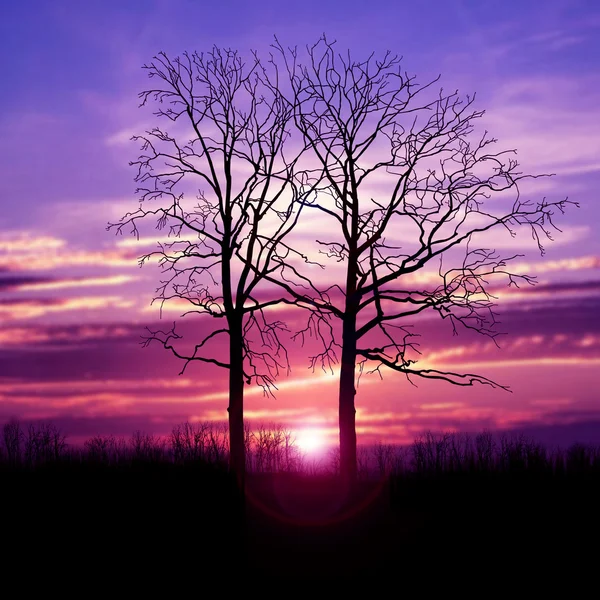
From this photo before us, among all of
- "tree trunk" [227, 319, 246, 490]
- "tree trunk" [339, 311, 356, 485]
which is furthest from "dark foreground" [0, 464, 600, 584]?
"tree trunk" [227, 319, 246, 490]

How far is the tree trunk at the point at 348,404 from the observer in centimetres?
2402

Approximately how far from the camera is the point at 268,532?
19312mm

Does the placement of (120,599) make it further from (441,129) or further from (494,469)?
(441,129)

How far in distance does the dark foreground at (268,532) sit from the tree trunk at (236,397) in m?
3.60

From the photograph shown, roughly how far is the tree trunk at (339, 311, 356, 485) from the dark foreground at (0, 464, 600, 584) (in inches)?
121

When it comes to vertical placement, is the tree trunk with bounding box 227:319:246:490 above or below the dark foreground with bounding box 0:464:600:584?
above

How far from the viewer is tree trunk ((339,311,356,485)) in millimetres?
24016

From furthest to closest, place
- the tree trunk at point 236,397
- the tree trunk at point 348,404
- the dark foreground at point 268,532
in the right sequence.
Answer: the tree trunk at point 236,397
the tree trunk at point 348,404
the dark foreground at point 268,532

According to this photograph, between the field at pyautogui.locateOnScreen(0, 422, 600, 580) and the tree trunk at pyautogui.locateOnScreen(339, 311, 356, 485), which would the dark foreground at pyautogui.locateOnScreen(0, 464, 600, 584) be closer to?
the field at pyautogui.locateOnScreen(0, 422, 600, 580)

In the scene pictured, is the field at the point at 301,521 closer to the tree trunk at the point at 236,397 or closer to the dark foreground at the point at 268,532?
the dark foreground at the point at 268,532

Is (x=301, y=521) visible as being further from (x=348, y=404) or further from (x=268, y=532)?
(x=348, y=404)

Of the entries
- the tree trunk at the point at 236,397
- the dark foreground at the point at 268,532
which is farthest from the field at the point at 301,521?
the tree trunk at the point at 236,397

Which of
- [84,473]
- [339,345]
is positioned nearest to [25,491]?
[84,473]

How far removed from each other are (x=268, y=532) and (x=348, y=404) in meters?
5.78
